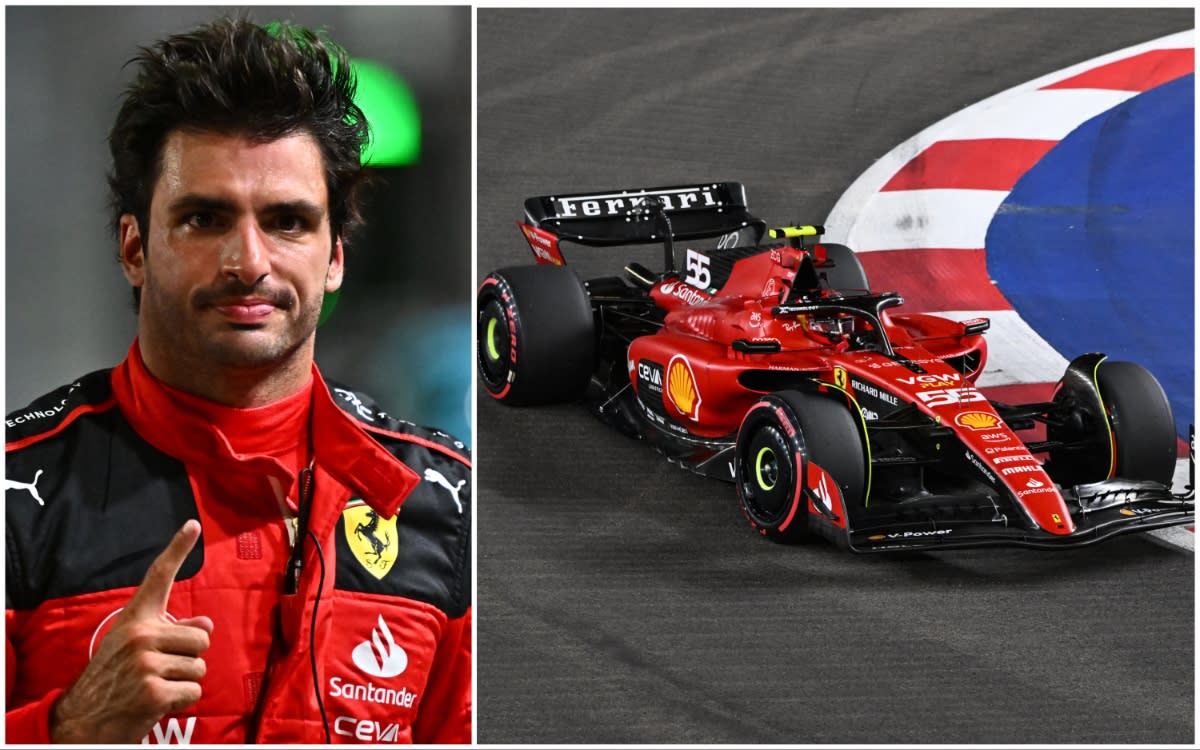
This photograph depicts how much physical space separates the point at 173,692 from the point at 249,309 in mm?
582

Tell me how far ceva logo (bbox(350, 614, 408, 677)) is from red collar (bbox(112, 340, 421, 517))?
0.68ft

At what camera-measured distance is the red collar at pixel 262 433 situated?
2354 millimetres

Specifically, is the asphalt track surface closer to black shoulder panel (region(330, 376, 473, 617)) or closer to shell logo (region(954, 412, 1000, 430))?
shell logo (region(954, 412, 1000, 430))

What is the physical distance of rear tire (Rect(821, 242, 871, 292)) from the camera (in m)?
6.35

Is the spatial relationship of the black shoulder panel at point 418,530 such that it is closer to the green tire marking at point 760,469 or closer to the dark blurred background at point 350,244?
the dark blurred background at point 350,244

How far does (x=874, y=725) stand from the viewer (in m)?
3.84

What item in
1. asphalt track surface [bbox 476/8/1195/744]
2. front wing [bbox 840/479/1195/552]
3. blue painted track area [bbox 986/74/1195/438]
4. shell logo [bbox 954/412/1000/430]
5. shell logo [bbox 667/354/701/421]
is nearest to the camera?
asphalt track surface [bbox 476/8/1195/744]

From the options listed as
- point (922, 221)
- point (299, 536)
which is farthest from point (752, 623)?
point (922, 221)

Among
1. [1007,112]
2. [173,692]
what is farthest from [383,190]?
[1007,112]

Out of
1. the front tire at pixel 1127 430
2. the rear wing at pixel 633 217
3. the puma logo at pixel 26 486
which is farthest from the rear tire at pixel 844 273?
the puma logo at pixel 26 486

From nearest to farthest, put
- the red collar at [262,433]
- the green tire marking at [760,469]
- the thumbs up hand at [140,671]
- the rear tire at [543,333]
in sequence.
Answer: the thumbs up hand at [140,671]
the red collar at [262,433]
the green tire marking at [760,469]
the rear tire at [543,333]

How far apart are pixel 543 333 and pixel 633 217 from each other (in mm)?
989

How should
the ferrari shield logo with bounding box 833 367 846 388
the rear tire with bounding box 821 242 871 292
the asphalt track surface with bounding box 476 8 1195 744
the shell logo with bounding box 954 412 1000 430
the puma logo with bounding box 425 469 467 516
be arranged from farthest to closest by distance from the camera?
the rear tire with bounding box 821 242 871 292, the ferrari shield logo with bounding box 833 367 846 388, the shell logo with bounding box 954 412 1000 430, the asphalt track surface with bounding box 476 8 1195 744, the puma logo with bounding box 425 469 467 516

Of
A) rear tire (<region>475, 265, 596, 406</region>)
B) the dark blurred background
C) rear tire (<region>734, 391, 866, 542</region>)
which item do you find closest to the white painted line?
rear tire (<region>475, 265, 596, 406</region>)
